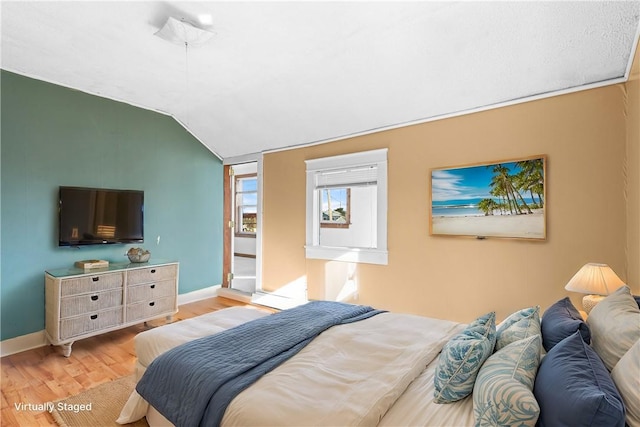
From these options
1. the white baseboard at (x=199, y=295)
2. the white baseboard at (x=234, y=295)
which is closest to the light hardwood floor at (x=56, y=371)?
the white baseboard at (x=199, y=295)

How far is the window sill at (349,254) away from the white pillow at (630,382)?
97.4 inches

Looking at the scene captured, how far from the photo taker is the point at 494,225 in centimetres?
288

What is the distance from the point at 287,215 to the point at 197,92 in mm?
1863

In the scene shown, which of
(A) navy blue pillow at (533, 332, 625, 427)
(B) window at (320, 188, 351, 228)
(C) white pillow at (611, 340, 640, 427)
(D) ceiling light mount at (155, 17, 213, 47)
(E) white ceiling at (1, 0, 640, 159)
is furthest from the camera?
(B) window at (320, 188, 351, 228)

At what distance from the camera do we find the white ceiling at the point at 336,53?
217cm

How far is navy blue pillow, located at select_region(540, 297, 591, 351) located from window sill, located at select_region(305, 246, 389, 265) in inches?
77.9

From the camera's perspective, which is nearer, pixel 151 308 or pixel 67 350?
pixel 67 350

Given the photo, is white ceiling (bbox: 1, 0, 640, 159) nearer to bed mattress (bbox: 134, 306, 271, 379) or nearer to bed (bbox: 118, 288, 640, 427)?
bed (bbox: 118, 288, 640, 427)

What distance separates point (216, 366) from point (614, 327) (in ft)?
5.57

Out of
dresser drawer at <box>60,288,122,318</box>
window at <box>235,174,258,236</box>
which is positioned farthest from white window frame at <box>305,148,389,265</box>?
A: dresser drawer at <box>60,288,122,318</box>

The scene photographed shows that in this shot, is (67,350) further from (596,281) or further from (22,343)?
(596,281)

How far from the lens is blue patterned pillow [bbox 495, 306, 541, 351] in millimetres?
1433

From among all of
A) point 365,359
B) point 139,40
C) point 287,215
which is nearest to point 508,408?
point 365,359

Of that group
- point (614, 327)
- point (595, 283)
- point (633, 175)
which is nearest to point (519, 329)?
point (614, 327)
